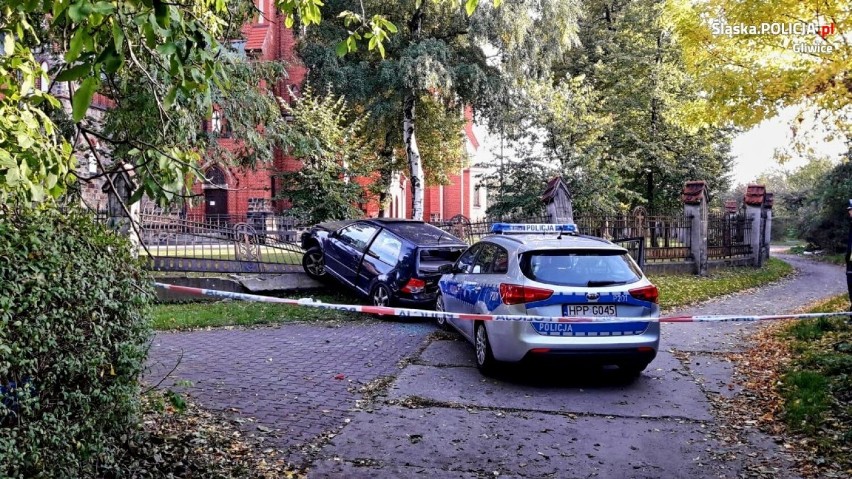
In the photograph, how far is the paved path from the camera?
186 inches

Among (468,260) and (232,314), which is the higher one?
(468,260)

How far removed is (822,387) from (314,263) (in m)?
9.24

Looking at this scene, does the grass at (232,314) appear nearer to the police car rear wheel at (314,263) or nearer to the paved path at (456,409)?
the police car rear wheel at (314,263)

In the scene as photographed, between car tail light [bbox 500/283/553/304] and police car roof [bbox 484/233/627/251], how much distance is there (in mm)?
522

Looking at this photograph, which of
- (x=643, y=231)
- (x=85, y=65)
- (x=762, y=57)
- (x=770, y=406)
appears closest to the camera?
(x=85, y=65)

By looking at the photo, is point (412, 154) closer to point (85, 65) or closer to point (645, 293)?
point (645, 293)

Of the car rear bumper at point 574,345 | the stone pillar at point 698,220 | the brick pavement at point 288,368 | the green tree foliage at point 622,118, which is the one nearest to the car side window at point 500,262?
the car rear bumper at point 574,345

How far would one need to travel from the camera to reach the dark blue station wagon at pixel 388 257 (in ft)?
33.8

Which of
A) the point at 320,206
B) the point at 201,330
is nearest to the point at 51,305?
the point at 201,330

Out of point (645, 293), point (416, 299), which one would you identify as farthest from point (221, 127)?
point (645, 293)

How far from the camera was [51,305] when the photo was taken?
10.2ft

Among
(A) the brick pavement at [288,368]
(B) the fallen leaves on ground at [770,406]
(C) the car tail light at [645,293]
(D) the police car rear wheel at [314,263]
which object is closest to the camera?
(B) the fallen leaves on ground at [770,406]

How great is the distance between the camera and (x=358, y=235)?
38.5ft

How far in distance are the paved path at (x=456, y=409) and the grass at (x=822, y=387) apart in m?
0.44
